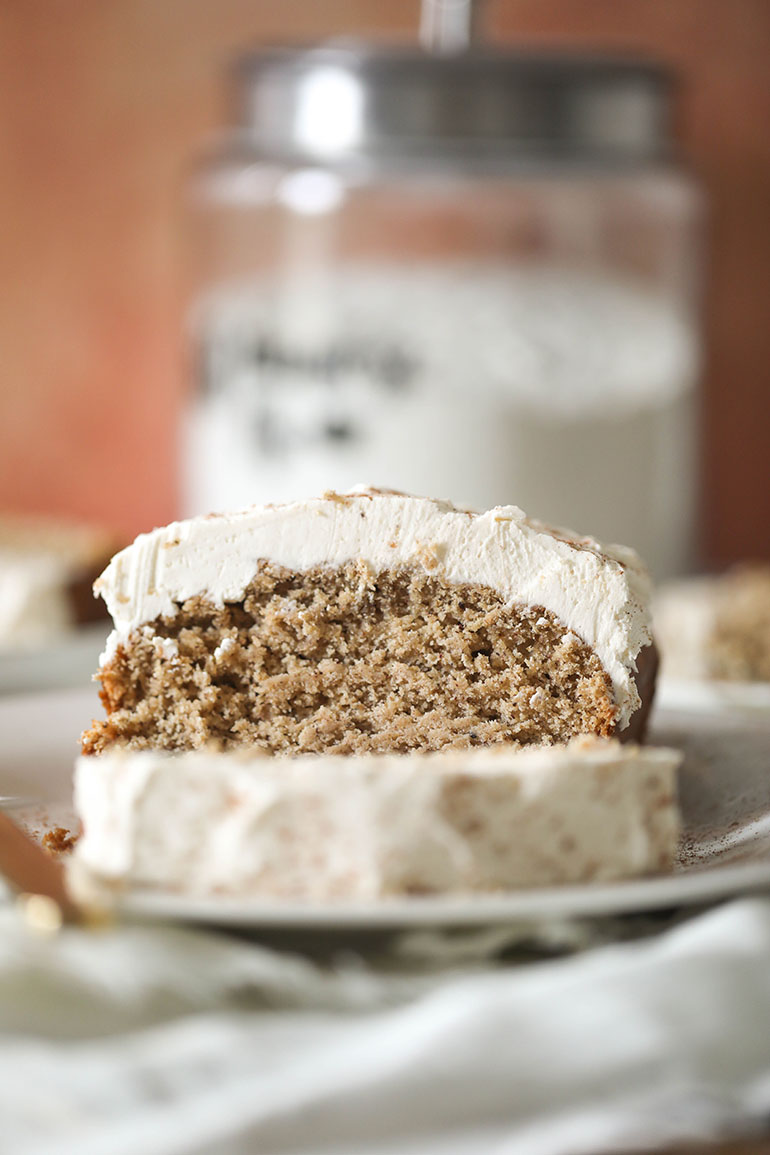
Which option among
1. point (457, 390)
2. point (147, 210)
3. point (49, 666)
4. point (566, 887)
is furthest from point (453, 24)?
point (566, 887)

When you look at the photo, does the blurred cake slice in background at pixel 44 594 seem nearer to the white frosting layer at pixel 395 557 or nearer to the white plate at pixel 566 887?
the white plate at pixel 566 887

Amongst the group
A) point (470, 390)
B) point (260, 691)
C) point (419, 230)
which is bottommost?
point (260, 691)

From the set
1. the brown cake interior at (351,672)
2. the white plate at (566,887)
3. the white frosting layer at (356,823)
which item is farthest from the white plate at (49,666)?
the white frosting layer at (356,823)

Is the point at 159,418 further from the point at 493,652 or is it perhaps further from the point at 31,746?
the point at 493,652

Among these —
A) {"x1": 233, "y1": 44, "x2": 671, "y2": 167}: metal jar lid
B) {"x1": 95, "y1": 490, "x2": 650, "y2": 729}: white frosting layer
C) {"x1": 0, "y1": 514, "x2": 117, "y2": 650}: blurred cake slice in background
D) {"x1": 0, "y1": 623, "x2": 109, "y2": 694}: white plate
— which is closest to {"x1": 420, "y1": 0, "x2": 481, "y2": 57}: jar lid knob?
{"x1": 233, "y1": 44, "x2": 671, "y2": 167}: metal jar lid

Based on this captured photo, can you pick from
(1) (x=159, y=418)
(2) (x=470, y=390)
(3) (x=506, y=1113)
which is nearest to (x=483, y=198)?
(2) (x=470, y=390)
